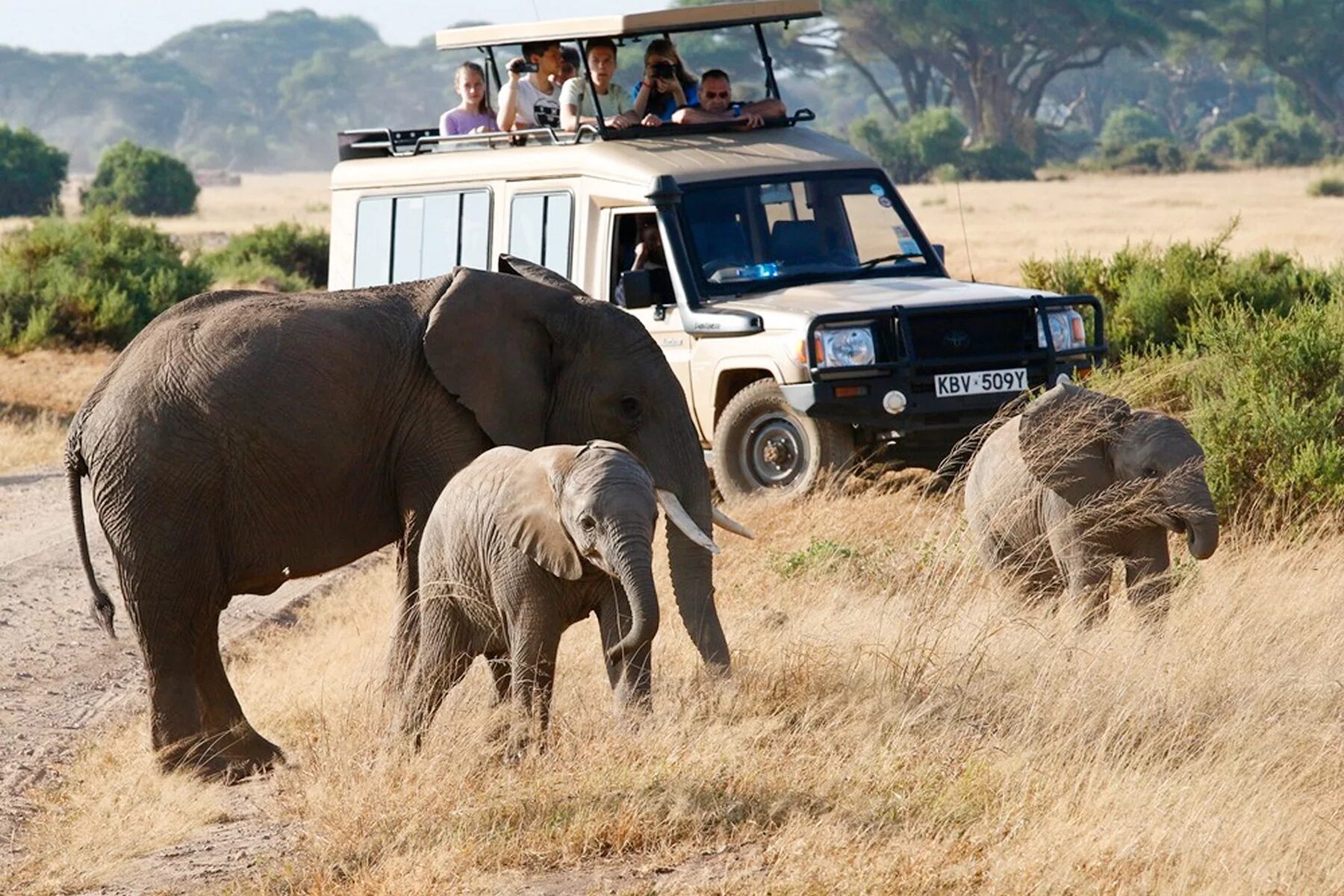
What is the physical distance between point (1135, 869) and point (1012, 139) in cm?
6780

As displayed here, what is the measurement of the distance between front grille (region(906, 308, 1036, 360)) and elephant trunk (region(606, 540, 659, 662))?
17.6 ft

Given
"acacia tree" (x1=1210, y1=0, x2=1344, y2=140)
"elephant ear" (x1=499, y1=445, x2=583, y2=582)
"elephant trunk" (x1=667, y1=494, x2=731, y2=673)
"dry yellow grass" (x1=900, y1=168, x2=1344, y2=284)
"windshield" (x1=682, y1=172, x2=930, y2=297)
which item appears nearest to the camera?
"elephant ear" (x1=499, y1=445, x2=583, y2=582)

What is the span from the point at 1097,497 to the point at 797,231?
464cm

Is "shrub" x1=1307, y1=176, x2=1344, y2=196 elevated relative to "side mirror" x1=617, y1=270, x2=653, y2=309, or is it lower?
lower

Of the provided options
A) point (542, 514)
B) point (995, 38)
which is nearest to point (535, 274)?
point (542, 514)

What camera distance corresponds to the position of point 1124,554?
7.98 metres

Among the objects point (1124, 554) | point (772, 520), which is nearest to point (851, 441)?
point (772, 520)

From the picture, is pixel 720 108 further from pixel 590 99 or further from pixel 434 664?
pixel 434 664

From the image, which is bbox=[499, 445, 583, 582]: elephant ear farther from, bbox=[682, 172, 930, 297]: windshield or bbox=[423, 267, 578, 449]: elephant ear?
bbox=[682, 172, 930, 297]: windshield

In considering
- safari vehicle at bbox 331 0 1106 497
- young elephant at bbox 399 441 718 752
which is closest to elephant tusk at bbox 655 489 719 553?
young elephant at bbox 399 441 718 752

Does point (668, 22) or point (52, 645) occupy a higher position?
point (668, 22)

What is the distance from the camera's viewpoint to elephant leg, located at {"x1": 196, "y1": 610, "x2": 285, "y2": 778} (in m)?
7.23

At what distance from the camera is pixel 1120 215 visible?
43156mm

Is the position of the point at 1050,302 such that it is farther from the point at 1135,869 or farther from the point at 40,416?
the point at 40,416
